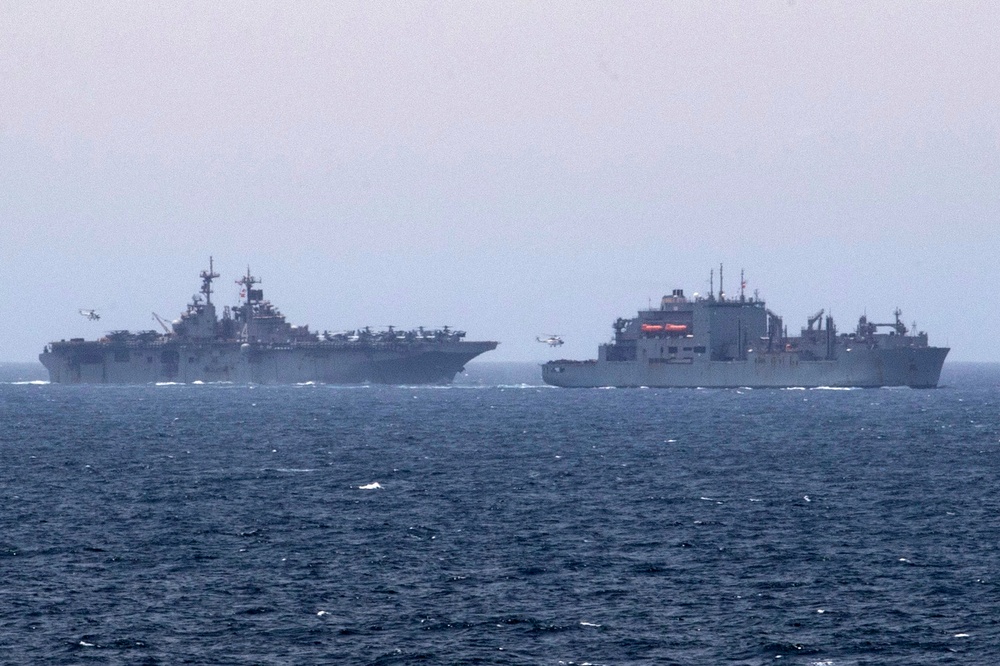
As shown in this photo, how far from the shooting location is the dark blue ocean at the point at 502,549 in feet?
86.7

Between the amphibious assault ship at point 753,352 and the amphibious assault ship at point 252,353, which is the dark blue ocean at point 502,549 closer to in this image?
the amphibious assault ship at point 753,352

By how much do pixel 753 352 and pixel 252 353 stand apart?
165 ft

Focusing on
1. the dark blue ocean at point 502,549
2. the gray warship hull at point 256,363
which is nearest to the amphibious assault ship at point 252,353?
the gray warship hull at point 256,363

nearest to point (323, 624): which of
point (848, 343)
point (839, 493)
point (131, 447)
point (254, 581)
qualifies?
point (254, 581)

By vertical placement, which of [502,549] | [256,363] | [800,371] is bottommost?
[502,549]

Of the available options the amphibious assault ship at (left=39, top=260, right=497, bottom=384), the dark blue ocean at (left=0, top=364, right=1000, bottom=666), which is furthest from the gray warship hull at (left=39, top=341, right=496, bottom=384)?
the dark blue ocean at (left=0, top=364, right=1000, bottom=666)

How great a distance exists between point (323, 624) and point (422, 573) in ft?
18.3

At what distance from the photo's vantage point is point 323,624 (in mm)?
27719

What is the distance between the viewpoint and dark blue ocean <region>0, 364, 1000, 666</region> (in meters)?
26.4

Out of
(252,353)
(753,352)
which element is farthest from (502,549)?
(252,353)

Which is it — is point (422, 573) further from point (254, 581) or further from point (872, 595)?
point (872, 595)

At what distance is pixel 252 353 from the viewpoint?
146 meters

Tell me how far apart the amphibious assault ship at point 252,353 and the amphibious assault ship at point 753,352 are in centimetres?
1458

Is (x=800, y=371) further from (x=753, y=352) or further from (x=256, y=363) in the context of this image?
(x=256, y=363)
